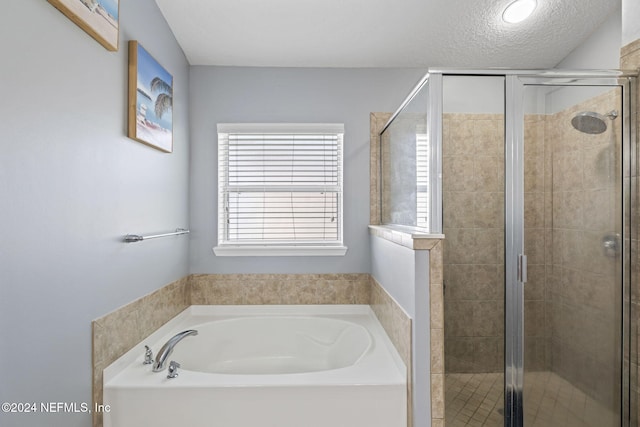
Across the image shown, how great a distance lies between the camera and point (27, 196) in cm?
107

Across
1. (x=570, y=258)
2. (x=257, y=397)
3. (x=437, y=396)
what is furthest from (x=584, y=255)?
(x=257, y=397)

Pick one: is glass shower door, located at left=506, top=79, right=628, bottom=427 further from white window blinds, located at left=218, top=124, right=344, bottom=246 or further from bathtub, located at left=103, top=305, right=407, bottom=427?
white window blinds, located at left=218, top=124, right=344, bottom=246

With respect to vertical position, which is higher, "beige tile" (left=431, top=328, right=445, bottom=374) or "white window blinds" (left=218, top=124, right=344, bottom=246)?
"white window blinds" (left=218, top=124, right=344, bottom=246)

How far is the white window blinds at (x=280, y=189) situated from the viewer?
8.70ft

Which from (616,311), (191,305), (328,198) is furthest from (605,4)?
(191,305)

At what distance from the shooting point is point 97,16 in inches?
53.2

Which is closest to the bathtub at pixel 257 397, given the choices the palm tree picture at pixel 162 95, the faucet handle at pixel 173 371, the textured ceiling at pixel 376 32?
the faucet handle at pixel 173 371

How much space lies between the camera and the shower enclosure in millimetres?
1532

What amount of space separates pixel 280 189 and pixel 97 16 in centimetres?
155

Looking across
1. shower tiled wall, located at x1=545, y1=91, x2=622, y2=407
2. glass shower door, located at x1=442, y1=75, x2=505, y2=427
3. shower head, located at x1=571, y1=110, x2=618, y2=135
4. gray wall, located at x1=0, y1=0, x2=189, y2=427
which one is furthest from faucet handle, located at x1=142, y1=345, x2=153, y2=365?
shower head, located at x1=571, y1=110, x2=618, y2=135

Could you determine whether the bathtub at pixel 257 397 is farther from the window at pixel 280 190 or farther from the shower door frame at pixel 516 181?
the window at pixel 280 190

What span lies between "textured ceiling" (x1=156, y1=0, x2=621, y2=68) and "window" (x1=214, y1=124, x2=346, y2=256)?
589mm

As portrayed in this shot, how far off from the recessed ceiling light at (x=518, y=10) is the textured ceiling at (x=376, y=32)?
41 mm

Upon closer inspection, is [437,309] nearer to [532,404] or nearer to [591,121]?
[532,404]
